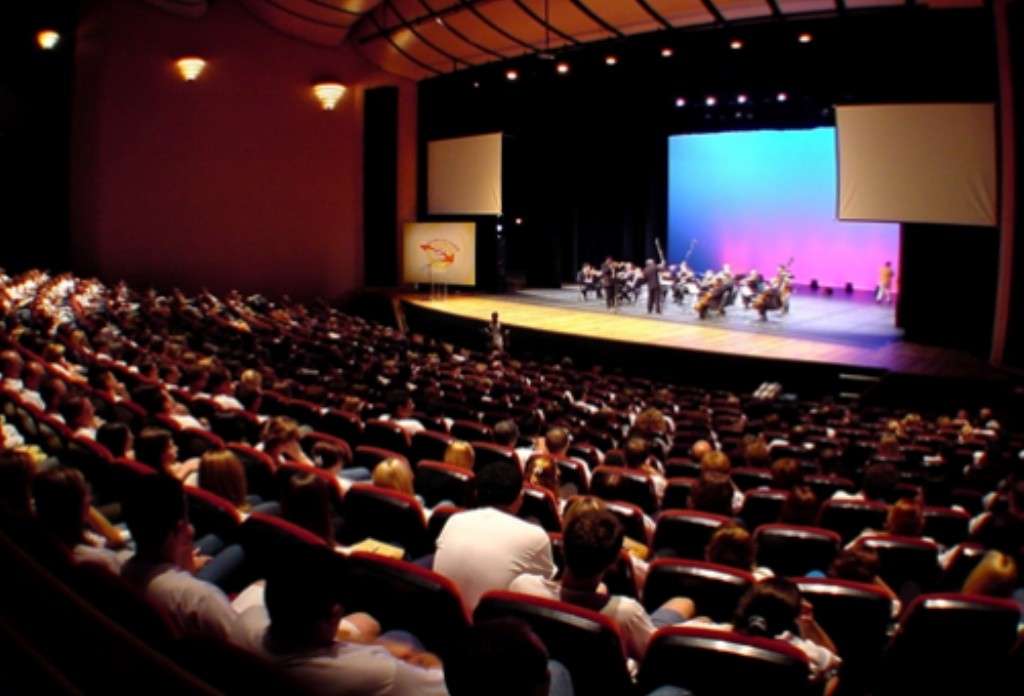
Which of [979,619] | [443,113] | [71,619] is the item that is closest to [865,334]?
[443,113]

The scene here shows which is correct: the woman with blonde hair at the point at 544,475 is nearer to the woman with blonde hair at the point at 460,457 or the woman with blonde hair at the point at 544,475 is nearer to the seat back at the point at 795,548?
the woman with blonde hair at the point at 460,457

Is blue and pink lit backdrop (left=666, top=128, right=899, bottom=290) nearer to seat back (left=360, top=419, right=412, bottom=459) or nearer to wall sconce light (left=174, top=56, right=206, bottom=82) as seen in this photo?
wall sconce light (left=174, top=56, right=206, bottom=82)

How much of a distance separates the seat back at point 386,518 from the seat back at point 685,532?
1.04 metres

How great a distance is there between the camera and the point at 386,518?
350 centimetres

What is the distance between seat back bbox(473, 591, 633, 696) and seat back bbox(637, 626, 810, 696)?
0.26ft

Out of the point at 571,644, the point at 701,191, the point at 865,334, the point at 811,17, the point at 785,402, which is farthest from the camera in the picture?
the point at 701,191

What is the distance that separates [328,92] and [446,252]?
4.09 m

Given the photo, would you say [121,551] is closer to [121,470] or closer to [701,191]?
[121,470]

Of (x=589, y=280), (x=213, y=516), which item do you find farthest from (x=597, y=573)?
(x=589, y=280)

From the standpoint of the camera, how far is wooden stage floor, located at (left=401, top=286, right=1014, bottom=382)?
11.8m

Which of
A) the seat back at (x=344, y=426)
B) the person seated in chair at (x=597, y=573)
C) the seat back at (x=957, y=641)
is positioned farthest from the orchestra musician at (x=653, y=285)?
the person seated in chair at (x=597, y=573)

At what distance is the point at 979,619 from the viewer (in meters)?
2.57

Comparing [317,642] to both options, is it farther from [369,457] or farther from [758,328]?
[758,328]

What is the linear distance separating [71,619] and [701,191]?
71.1 ft
